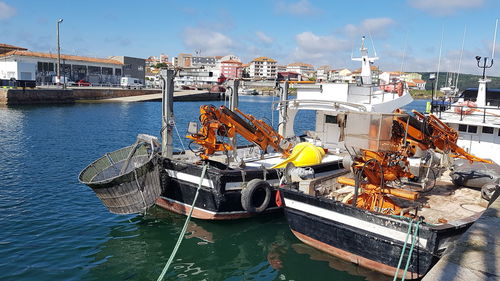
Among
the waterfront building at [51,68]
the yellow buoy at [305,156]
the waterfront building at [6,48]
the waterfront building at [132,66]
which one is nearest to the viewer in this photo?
the yellow buoy at [305,156]

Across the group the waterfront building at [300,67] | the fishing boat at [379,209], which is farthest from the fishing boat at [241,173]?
the waterfront building at [300,67]

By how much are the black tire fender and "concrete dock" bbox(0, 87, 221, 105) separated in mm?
48162

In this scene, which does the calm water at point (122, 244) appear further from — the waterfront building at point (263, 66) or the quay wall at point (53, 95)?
the waterfront building at point (263, 66)

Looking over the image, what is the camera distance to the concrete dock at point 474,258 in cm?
469

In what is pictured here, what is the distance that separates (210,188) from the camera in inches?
422

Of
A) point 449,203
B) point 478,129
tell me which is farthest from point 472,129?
point 449,203

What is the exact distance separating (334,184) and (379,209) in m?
1.91

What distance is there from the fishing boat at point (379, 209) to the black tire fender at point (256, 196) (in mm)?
1311

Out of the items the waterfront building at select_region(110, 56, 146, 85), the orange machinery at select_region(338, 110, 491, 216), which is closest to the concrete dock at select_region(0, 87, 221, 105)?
the waterfront building at select_region(110, 56, 146, 85)

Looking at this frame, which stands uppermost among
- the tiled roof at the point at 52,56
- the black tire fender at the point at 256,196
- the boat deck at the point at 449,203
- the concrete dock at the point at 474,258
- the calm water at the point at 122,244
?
the tiled roof at the point at 52,56

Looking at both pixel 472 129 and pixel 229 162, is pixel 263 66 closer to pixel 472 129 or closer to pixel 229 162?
pixel 472 129

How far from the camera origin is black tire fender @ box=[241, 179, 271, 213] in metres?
10.5

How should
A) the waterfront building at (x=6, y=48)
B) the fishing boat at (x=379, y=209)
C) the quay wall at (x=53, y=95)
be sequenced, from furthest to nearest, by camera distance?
the waterfront building at (x=6, y=48)
the quay wall at (x=53, y=95)
the fishing boat at (x=379, y=209)

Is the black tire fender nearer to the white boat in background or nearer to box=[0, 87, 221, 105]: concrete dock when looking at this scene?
the white boat in background
